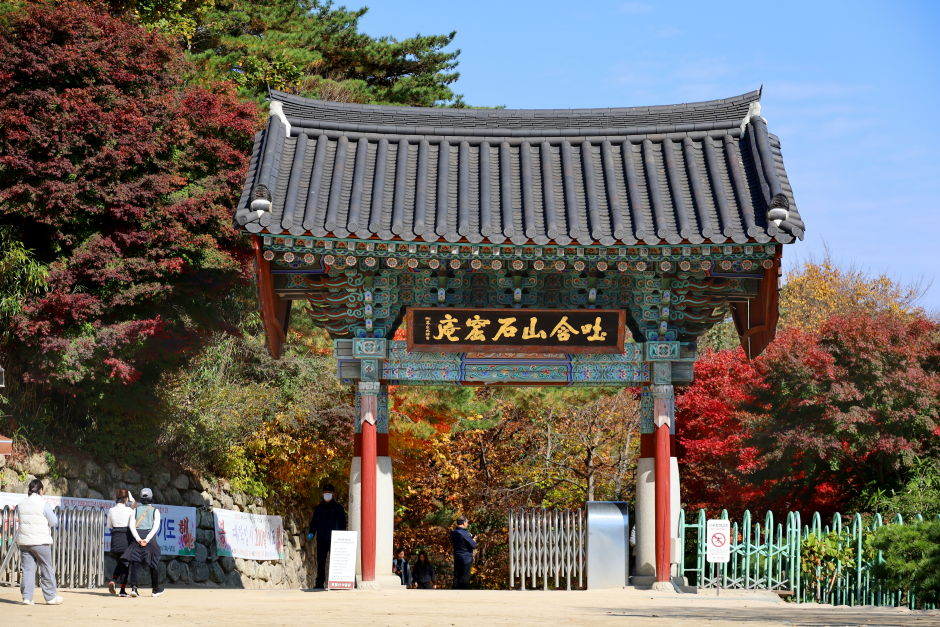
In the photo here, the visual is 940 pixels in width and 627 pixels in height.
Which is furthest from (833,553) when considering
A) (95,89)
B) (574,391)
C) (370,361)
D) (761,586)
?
(95,89)

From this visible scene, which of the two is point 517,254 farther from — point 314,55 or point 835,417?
point 314,55

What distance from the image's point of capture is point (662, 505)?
1273 centimetres

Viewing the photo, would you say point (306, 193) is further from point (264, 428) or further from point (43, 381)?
point (264, 428)

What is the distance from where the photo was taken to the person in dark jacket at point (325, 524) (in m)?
13.5

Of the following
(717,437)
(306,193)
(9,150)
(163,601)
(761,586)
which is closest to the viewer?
(163,601)

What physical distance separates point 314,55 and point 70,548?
17371 mm

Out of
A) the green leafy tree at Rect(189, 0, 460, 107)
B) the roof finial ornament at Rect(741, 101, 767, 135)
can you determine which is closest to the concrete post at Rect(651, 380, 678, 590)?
the roof finial ornament at Rect(741, 101, 767, 135)

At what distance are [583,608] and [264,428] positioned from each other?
41.7ft

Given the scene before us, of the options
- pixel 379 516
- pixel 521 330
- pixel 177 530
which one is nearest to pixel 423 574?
pixel 177 530

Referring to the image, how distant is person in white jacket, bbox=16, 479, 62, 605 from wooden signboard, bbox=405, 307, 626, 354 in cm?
497

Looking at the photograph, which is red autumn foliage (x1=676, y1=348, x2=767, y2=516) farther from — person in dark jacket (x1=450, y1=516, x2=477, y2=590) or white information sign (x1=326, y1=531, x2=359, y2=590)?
white information sign (x1=326, y1=531, x2=359, y2=590)

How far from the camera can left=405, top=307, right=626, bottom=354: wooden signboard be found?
512 inches

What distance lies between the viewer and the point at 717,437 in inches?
795

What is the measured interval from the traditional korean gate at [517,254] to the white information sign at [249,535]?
323 inches
